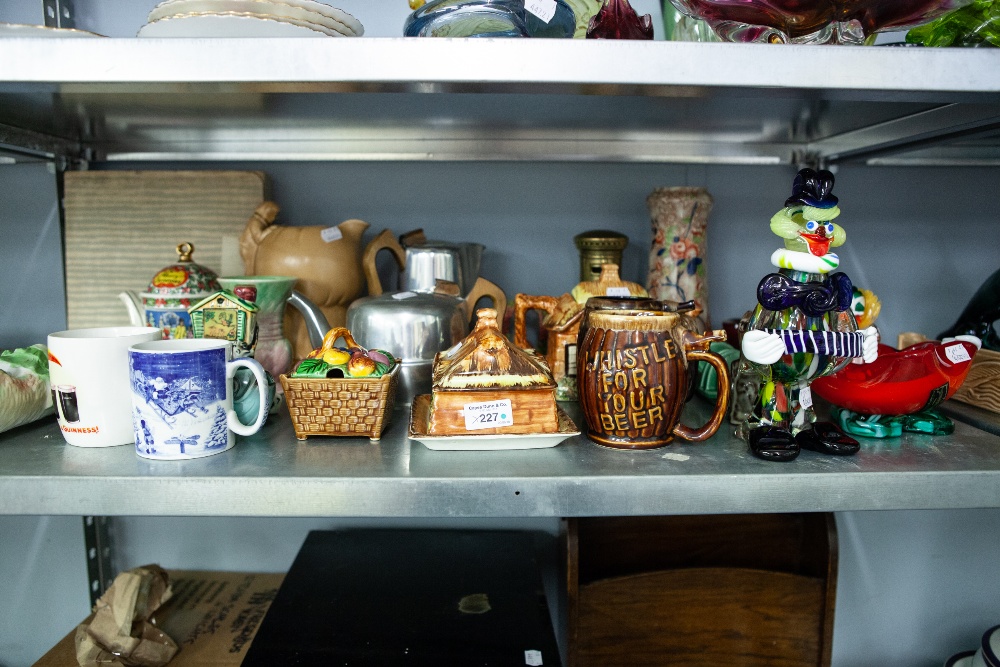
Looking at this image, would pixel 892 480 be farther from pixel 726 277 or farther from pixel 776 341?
pixel 726 277

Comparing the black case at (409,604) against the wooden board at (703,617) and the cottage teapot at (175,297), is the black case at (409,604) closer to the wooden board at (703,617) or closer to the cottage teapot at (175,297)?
the wooden board at (703,617)

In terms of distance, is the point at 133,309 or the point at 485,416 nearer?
the point at 485,416

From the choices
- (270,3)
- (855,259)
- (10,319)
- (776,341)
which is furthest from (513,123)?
(10,319)

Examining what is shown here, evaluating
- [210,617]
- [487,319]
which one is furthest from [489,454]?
[210,617]

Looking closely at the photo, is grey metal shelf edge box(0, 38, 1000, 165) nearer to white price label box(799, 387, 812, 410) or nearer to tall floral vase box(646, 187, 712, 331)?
tall floral vase box(646, 187, 712, 331)

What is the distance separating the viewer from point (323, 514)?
0.56 meters

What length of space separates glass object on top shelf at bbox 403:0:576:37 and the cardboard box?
851 millimetres

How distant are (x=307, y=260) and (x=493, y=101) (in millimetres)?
331

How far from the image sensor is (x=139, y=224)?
95 centimetres

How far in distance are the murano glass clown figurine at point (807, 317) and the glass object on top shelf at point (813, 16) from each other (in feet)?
0.55

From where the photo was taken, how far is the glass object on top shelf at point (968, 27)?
0.66 m

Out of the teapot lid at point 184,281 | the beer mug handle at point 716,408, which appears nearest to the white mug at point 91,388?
the teapot lid at point 184,281

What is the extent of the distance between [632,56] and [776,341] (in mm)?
306

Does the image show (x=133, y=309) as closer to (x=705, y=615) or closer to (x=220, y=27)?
(x=220, y=27)
